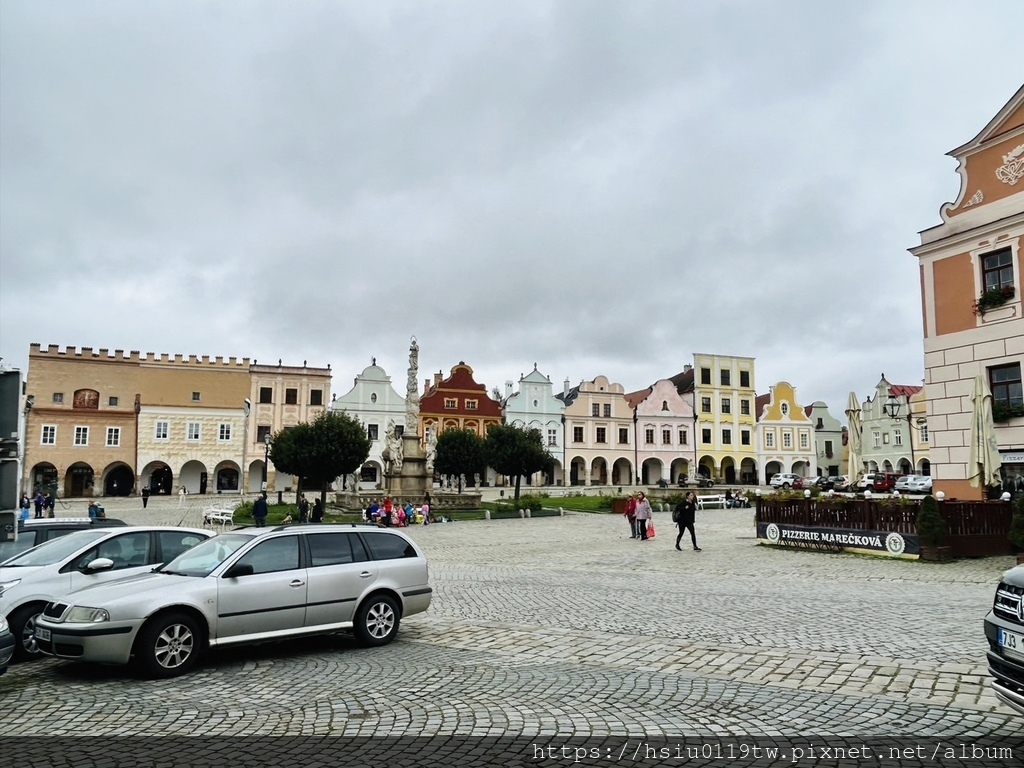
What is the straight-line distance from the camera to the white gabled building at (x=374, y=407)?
218ft

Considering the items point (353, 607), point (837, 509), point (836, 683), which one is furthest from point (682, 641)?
point (837, 509)

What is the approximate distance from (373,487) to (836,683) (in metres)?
60.9

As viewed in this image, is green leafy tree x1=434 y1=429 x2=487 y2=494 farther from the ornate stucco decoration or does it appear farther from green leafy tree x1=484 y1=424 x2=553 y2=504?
the ornate stucco decoration

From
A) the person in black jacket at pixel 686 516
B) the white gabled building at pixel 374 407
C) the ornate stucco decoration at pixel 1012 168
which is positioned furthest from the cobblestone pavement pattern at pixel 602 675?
the white gabled building at pixel 374 407

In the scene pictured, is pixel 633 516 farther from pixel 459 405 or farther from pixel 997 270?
pixel 459 405

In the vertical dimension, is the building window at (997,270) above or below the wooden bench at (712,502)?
above

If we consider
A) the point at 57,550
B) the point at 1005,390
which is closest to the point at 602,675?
the point at 57,550

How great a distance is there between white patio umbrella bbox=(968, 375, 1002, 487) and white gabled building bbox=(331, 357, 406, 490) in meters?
52.8

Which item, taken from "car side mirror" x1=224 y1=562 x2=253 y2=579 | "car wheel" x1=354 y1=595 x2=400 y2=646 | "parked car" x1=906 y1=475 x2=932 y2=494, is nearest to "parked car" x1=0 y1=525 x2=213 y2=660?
"car side mirror" x1=224 y1=562 x2=253 y2=579

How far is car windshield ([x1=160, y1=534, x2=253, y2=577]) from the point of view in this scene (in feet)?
28.2

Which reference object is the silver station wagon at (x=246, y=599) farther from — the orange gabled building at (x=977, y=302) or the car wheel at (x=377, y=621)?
the orange gabled building at (x=977, y=302)

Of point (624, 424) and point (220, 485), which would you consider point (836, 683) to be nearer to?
point (220, 485)

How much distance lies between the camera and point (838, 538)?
19047mm

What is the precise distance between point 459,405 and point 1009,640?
65768mm
